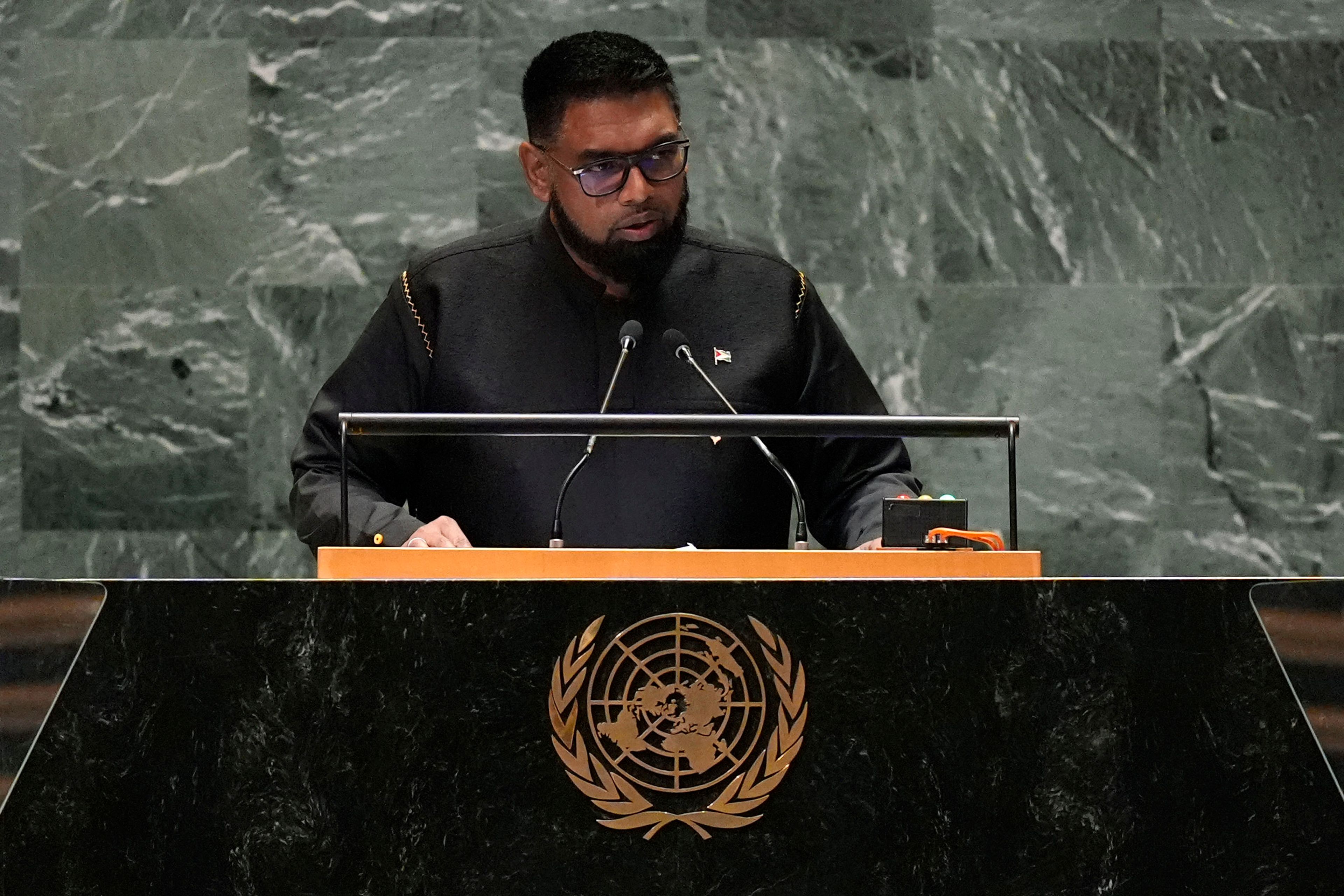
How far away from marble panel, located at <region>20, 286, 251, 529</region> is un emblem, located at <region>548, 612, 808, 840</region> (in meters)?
3.33

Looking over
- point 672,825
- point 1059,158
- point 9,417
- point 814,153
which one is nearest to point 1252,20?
point 1059,158

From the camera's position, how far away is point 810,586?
2.22 metres

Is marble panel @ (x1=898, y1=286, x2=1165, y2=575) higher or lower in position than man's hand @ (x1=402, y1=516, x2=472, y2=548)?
higher

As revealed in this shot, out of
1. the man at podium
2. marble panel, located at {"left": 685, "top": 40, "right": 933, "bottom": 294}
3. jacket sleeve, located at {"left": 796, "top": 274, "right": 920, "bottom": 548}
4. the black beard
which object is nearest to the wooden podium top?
jacket sleeve, located at {"left": 796, "top": 274, "right": 920, "bottom": 548}

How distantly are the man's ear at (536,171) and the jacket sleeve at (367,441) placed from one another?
41 centimetres

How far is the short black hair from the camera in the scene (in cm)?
368

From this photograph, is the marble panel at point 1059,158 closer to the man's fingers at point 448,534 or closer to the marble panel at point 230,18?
the marble panel at point 230,18

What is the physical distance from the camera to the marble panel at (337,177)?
528 cm

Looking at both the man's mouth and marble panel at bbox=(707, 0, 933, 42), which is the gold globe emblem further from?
marble panel at bbox=(707, 0, 933, 42)

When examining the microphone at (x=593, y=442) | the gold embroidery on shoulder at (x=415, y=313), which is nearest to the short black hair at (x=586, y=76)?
the gold embroidery on shoulder at (x=415, y=313)

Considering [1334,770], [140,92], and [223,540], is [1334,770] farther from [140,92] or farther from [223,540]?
[140,92]

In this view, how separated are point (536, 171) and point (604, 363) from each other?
1.64 feet

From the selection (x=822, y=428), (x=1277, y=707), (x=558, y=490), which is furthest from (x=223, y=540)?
(x=1277, y=707)

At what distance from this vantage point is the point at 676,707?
7.18ft
